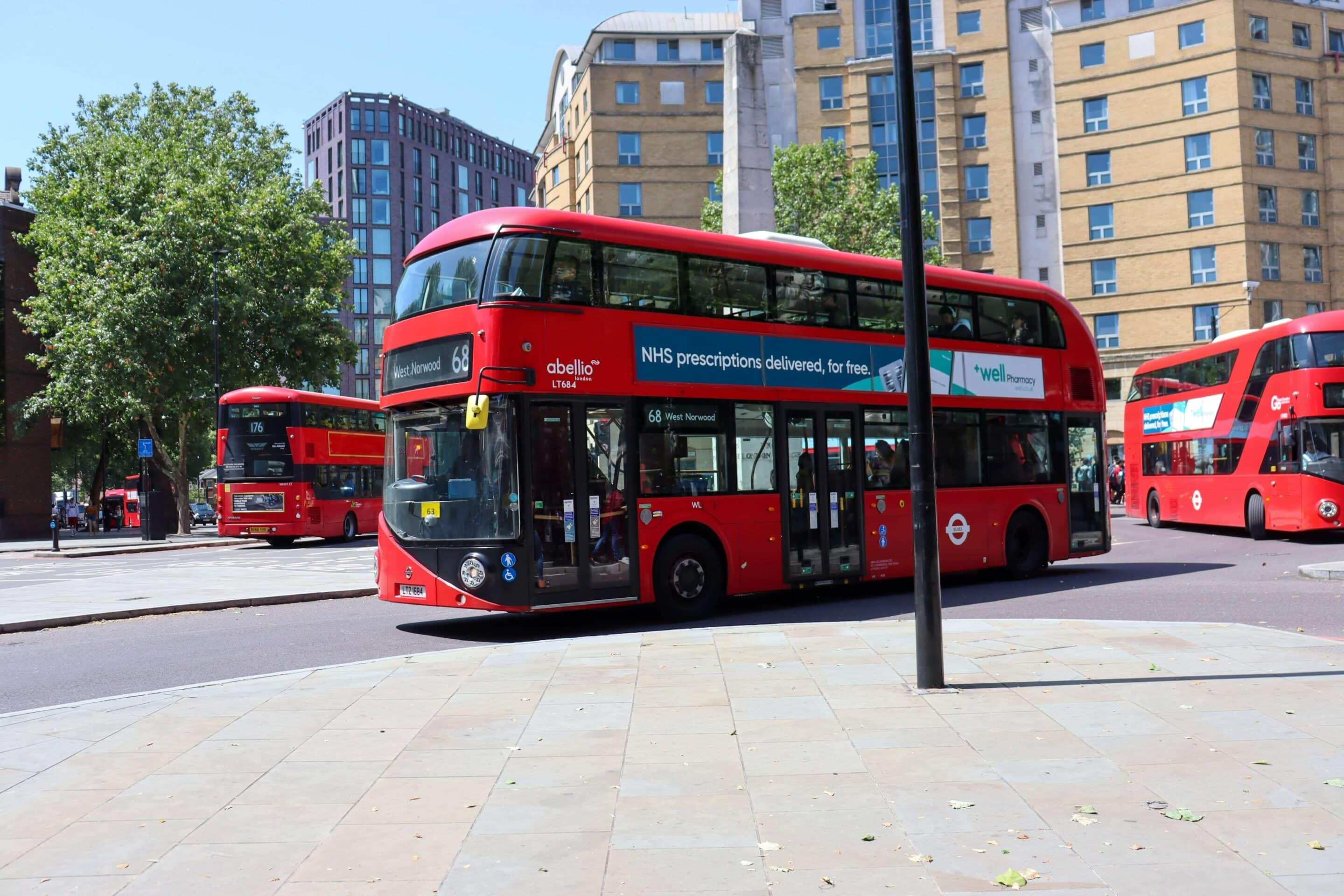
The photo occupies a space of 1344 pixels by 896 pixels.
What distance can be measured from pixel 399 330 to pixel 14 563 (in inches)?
834

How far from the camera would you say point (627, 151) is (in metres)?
62.6

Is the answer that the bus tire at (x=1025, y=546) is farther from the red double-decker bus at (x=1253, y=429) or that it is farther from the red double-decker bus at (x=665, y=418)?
the red double-decker bus at (x=1253, y=429)

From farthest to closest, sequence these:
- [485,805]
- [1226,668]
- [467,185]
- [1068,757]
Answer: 1. [467,185]
2. [1226,668]
3. [1068,757]
4. [485,805]

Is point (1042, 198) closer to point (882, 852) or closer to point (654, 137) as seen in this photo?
point (654, 137)

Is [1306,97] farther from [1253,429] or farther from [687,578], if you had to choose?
[687,578]

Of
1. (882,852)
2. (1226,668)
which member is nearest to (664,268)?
(1226,668)

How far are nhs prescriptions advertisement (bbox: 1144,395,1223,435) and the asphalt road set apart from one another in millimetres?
7726

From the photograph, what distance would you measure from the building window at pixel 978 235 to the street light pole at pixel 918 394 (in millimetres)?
53134

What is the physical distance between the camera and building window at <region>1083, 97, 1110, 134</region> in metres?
55.5

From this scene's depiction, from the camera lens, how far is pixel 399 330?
1182 centimetres

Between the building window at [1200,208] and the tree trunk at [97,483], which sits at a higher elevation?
the building window at [1200,208]

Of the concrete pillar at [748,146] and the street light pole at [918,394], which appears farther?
the concrete pillar at [748,146]

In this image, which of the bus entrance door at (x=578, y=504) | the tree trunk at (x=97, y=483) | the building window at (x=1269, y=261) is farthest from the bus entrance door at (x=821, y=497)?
the tree trunk at (x=97, y=483)

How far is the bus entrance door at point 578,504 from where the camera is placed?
11.0 metres
